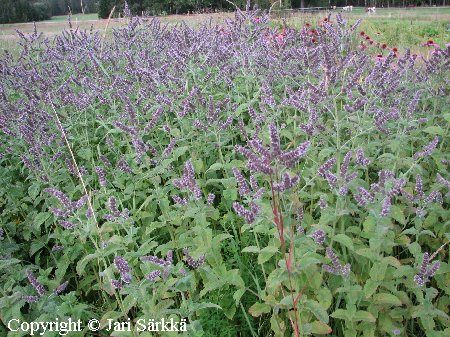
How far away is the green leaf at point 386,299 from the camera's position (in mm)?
2500

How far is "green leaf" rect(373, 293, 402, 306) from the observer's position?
8.20 feet

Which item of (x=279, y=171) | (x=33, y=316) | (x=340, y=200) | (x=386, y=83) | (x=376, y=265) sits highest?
(x=386, y=83)

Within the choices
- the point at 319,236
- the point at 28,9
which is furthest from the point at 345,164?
the point at 28,9

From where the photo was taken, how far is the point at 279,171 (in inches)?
106

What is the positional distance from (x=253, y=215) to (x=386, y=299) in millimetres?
900

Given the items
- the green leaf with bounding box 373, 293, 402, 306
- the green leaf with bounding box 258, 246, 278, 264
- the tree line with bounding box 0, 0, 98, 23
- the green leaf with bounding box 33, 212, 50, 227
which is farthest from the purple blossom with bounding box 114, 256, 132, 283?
the tree line with bounding box 0, 0, 98, 23

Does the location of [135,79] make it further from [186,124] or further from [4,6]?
[4,6]

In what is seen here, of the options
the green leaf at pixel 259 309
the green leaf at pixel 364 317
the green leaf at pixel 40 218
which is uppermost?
the green leaf at pixel 40 218

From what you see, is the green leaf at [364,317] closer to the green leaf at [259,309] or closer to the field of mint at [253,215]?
the field of mint at [253,215]

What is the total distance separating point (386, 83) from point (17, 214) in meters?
3.50

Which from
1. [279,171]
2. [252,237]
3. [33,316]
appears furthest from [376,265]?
[33,316]

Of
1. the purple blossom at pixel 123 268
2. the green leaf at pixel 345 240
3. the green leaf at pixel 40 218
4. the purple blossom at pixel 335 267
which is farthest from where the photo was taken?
the green leaf at pixel 40 218

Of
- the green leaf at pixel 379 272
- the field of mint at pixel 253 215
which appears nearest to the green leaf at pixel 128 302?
the field of mint at pixel 253 215

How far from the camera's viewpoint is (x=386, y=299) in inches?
99.6
